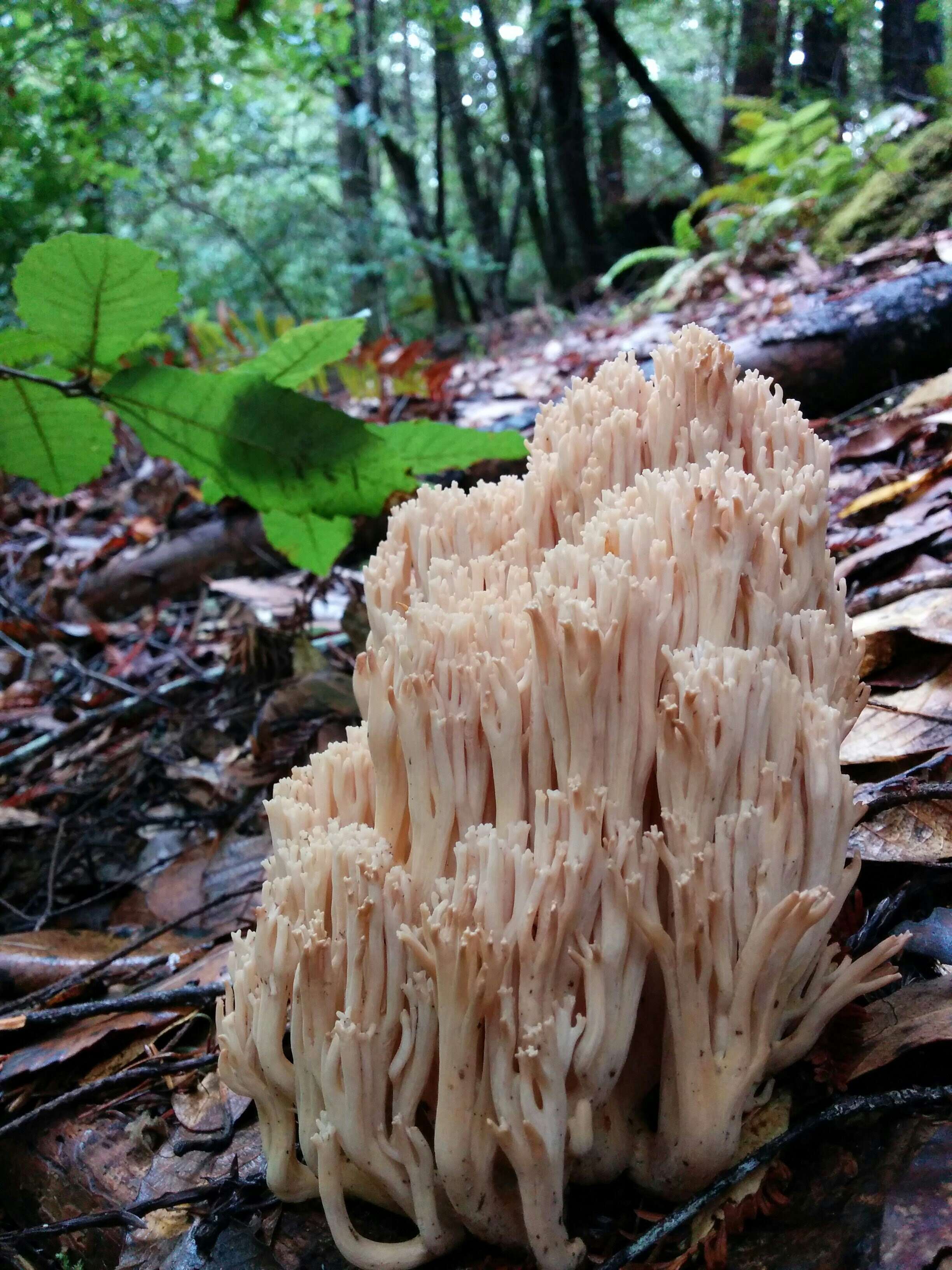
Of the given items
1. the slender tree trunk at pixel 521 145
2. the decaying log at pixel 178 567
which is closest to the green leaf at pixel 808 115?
the slender tree trunk at pixel 521 145

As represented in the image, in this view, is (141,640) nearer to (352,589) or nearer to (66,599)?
(66,599)

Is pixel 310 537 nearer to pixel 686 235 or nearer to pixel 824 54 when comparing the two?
pixel 686 235

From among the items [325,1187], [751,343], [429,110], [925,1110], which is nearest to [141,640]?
[751,343]

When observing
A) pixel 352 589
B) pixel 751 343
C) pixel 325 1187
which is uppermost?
pixel 751 343

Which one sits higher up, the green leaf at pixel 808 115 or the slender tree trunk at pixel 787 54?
the slender tree trunk at pixel 787 54


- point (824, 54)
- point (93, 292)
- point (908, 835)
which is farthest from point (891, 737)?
point (824, 54)

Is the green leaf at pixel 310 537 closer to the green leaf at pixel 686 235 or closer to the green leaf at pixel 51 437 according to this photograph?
the green leaf at pixel 51 437
